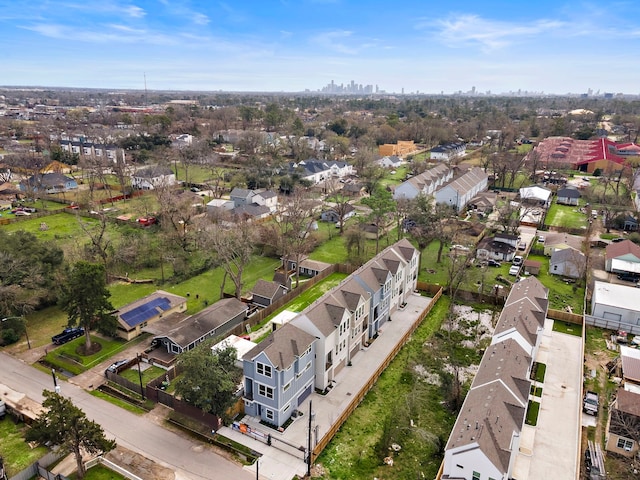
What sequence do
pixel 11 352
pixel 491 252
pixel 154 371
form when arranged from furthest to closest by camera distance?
pixel 491 252 < pixel 11 352 < pixel 154 371

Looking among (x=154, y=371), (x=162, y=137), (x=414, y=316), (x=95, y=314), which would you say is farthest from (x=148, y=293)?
(x=162, y=137)

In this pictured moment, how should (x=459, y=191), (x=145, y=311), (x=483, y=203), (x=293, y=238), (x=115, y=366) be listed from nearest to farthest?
(x=115, y=366), (x=145, y=311), (x=293, y=238), (x=459, y=191), (x=483, y=203)

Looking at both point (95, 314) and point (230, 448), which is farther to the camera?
point (95, 314)

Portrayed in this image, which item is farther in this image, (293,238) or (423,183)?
(423,183)

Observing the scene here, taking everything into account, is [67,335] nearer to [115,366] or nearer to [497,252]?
[115,366]

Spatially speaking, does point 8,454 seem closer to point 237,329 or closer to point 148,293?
point 237,329

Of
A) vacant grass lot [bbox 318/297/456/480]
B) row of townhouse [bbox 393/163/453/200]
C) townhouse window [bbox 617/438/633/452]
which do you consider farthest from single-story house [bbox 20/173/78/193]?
townhouse window [bbox 617/438/633/452]

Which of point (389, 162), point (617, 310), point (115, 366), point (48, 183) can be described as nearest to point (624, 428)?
point (617, 310)
